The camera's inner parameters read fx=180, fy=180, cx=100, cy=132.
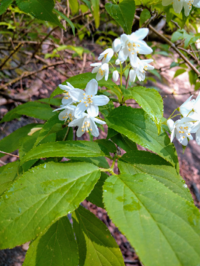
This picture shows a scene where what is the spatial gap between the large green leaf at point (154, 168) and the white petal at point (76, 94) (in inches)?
18.2

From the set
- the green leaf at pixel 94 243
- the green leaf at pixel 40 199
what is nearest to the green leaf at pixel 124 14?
the green leaf at pixel 40 199

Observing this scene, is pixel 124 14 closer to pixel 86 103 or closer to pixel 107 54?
Answer: pixel 107 54

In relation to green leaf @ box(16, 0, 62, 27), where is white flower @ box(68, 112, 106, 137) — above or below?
below

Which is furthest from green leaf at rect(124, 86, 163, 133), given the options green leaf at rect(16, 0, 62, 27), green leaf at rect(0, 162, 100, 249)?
green leaf at rect(16, 0, 62, 27)

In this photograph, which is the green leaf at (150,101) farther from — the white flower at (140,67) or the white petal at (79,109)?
the white petal at (79,109)

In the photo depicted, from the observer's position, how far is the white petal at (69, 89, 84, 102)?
1137 millimetres

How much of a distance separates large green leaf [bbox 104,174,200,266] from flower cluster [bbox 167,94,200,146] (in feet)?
1.73

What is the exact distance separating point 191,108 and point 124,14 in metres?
0.74

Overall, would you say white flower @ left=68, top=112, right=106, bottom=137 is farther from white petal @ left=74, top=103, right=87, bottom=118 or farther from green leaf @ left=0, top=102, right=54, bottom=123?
green leaf @ left=0, top=102, right=54, bottom=123

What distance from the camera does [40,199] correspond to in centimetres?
76

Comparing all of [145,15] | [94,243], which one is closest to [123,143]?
[94,243]

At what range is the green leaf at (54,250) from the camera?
2.91 feet

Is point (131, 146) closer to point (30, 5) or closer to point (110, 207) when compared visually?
point (110, 207)

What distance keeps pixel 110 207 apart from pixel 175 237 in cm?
26
